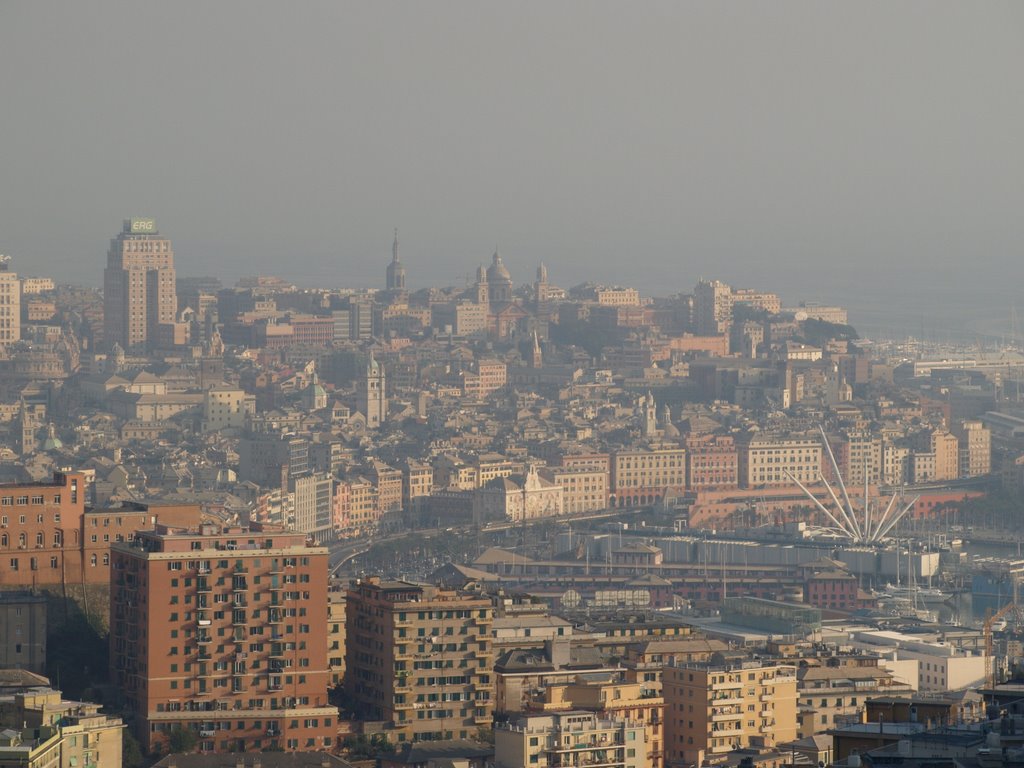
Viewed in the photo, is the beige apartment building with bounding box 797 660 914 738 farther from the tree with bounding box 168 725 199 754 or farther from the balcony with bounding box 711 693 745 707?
the tree with bounding box 168 725 199 754

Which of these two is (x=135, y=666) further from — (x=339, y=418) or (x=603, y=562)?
(x=339, y=418)

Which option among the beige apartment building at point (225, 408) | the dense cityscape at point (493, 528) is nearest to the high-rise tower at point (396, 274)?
the dense cityscape at point (493, 528)

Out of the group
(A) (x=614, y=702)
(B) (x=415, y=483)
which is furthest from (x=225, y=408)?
(A) (x=614, y=702)

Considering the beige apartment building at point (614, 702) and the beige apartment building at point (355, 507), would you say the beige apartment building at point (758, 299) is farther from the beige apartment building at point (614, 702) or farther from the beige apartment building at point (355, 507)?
the beige apartment building at point (614, 702)

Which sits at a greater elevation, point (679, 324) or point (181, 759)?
point (679, 324)

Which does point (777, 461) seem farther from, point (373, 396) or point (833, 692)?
point (833, 692)

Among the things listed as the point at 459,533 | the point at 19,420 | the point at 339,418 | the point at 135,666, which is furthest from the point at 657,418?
the point at 135,666
